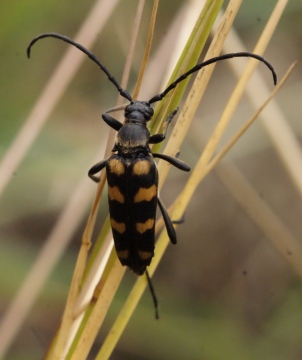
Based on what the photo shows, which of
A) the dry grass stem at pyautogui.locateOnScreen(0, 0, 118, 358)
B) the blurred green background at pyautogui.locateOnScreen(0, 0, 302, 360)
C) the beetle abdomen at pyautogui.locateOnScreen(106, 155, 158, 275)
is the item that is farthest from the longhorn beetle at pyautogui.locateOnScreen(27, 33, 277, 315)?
the blurred green background at pyautogui.locateOnScreen(0, 0, 302, 360)

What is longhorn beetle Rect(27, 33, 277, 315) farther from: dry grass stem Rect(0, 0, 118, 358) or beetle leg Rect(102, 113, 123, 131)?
dry grass stem Rect(0, 0, 118, 358)

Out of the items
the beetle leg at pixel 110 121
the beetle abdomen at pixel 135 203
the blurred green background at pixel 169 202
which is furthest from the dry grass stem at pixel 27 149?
the beetle abdomen at pixel 135 203

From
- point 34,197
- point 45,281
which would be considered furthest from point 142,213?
point 34,197

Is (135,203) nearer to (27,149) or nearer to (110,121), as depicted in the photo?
(110,121)

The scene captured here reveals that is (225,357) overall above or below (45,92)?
below

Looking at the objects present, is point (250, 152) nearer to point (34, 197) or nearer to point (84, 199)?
point (84, 199)

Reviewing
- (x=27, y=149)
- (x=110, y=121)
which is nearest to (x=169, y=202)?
(x=27, y=149)

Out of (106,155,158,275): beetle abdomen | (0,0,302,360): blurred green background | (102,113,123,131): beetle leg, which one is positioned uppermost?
(102,113,123,131): beetle leg

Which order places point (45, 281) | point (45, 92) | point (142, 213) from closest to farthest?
1. point (142, 213)
2. point (45, 92)
3. point (45, 281)

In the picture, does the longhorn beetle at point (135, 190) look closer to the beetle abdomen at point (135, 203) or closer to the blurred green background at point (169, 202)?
the beetle abdomen at point (135, 203)
